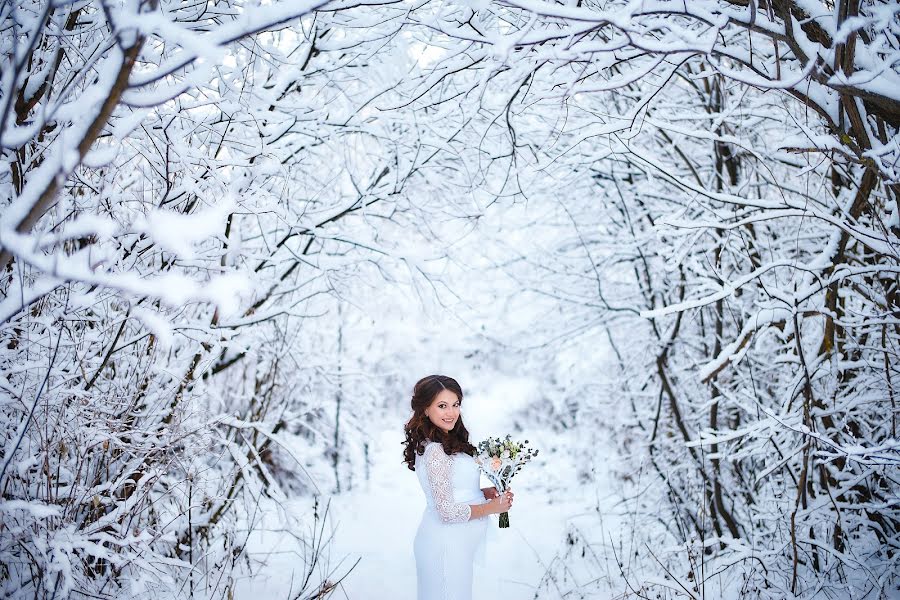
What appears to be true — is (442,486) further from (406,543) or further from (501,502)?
(406,543)

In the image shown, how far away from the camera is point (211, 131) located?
3.16 m

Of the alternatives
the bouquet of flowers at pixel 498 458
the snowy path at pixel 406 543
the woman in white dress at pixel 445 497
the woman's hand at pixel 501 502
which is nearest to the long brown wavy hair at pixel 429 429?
the woman in white dress at pixel 445 497

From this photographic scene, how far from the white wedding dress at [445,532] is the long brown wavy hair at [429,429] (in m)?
Result: 0.05

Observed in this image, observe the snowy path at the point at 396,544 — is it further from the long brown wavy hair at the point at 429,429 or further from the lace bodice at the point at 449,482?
the long brown wavy hair at the point at 429,429

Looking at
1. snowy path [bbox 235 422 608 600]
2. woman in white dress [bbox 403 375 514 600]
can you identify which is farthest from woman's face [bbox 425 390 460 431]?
snowy path [bbox 235 422 608 600]

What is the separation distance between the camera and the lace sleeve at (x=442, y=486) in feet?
8.48

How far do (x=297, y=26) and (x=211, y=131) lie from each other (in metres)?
1.07

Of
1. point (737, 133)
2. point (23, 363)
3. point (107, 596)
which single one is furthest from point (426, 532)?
point (737, 133)

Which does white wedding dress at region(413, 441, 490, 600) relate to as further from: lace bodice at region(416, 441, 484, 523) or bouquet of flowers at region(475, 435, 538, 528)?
bouquet of flowers at region(475, 435, 538, 528)

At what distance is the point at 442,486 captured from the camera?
104 inches

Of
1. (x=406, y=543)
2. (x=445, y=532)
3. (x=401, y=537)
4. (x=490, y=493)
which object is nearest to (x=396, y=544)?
(x=406, y=543)

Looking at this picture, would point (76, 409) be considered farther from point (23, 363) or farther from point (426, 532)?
point (426, 532)

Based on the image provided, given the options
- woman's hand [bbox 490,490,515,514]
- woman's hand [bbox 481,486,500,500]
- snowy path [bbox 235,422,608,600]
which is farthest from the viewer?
snowy path [bbox 235,422,608,600]

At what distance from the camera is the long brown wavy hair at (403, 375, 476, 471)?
2791mm
